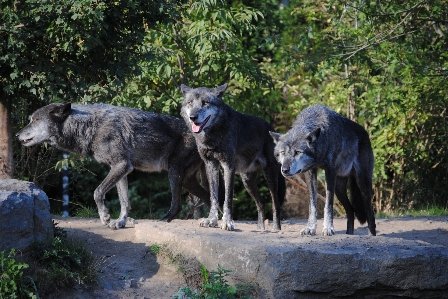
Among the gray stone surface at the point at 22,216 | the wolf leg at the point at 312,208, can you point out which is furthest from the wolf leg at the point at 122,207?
the wolf leg at the point at 312,208

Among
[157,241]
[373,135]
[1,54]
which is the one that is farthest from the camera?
[373,135]

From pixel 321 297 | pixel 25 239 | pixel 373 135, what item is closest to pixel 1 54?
pixel 25 239

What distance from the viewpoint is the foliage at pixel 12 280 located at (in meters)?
6.58

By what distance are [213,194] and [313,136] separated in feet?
5.04

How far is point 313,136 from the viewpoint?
27.2 ft

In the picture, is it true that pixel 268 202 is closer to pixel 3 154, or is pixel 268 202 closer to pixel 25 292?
pixel 3 154

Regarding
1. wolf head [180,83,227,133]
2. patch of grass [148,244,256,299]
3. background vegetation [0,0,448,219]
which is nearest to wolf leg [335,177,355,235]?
wolf head [180,83,227,133]

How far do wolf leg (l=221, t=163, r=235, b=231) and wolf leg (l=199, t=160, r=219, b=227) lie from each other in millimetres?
151

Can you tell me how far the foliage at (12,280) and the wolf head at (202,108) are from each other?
2.97 metres

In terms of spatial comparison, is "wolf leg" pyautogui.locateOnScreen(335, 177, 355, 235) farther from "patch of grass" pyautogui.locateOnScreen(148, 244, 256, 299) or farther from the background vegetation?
the background vegetation

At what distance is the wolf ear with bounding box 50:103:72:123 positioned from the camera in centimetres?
929

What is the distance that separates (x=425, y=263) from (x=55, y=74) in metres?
5.15

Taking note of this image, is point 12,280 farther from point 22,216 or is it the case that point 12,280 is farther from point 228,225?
point 228,225

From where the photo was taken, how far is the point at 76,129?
931 cm
